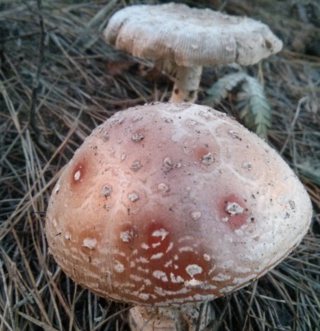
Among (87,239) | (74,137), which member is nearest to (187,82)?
(74,137)

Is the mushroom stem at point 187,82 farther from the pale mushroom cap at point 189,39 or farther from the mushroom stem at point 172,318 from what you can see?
the mushroom stem at point 172,318

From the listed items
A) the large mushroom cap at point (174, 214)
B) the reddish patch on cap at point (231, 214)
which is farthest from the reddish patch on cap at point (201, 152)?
the reddish patch on cap at point (231, 214)

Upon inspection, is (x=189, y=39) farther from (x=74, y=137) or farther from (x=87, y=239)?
(x=87, y=239)

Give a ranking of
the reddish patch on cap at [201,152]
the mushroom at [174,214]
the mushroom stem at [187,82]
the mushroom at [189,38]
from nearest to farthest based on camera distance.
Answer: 1. the mushroom at [174,214]
2. the reddish patch on cap at [201,152]
3. the mushroom at [189,38]
4. the mushroom stem at [187,82]

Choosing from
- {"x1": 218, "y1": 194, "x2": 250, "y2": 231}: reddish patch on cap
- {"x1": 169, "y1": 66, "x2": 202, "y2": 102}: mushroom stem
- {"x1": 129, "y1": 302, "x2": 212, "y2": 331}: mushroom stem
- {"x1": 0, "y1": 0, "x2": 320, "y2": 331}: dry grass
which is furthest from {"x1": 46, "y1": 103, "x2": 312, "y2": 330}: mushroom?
{"x1": 169, "y1": 66, "x2": 202, "y2": 102}: mushroom stem

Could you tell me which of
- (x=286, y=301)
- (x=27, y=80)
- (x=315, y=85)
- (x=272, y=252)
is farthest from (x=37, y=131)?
(x=315, y=85)

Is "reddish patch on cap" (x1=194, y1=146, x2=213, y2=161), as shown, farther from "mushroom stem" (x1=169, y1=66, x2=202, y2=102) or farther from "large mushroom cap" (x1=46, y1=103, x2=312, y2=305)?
"mushroom stem" (x1=169, y1=66, x2=202, y2=102)
